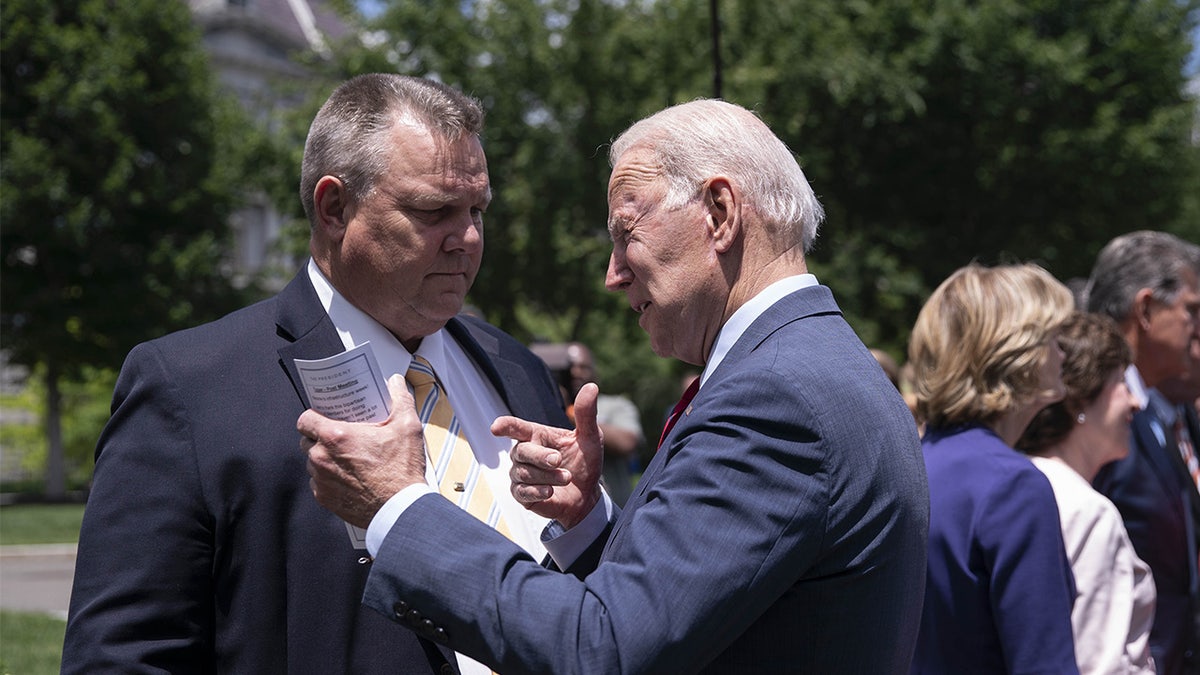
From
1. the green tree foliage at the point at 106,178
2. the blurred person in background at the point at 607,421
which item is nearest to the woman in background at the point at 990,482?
the blurred person in background at the point at 607,421

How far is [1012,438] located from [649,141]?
1673 mm

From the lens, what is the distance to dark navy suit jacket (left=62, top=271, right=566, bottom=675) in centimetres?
225

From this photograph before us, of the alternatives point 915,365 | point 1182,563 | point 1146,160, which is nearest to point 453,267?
point 915,365

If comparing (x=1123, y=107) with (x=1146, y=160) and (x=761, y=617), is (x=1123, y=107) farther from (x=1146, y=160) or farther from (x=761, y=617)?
(x=761, y=617)

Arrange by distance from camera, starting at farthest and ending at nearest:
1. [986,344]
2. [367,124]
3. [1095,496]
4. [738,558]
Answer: [986,344], [1095,496], [367,124], [738,558]

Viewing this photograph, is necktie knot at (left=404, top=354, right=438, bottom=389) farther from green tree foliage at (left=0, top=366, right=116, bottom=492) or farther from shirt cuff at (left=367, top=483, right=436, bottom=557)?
green tree foliage at (left=0, top=366, right=116, bottom=492)

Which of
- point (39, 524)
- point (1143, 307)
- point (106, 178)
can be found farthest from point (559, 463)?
point (106, 178)

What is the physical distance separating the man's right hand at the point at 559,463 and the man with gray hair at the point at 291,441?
0.37 metres

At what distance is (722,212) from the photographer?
1.98 metres

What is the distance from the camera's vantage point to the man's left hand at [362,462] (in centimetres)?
191

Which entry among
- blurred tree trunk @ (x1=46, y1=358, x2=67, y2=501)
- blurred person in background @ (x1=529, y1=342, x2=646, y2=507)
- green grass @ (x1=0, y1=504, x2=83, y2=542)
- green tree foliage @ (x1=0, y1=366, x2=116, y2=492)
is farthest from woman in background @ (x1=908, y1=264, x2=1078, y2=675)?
green tree foliage @ (x1=0, y1=366, x2=116, y2=492)

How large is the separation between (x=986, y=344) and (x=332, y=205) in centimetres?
171

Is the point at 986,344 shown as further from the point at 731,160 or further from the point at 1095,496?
the point at 731,160

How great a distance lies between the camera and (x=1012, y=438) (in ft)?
10.7
